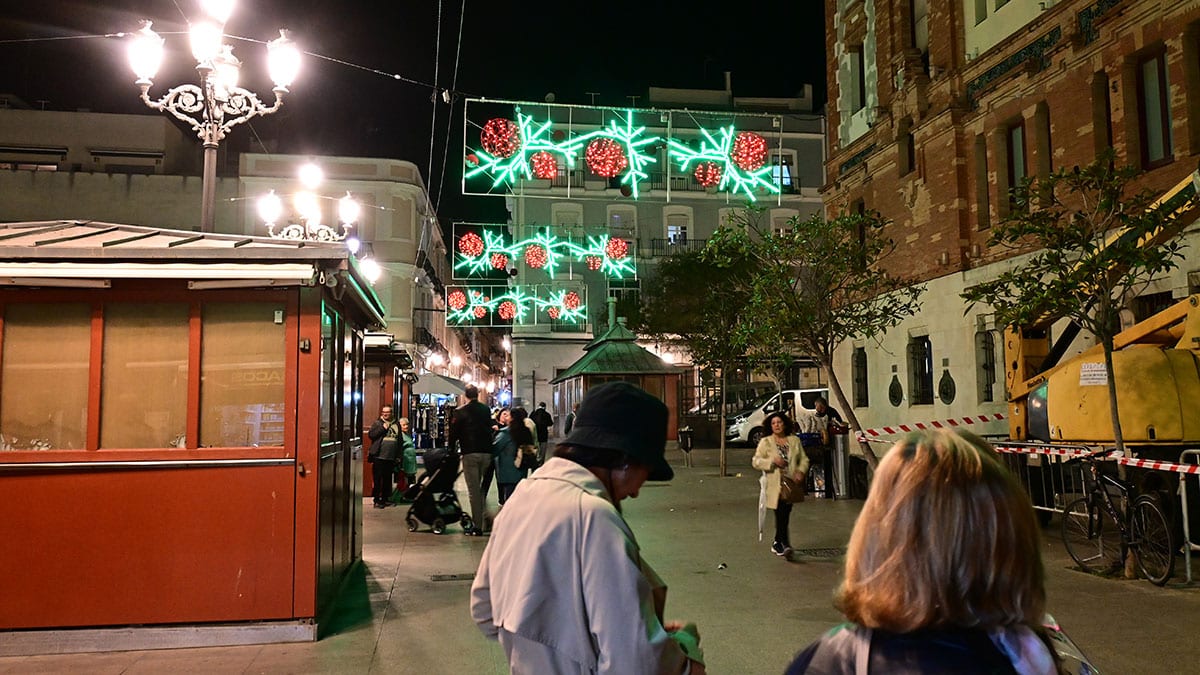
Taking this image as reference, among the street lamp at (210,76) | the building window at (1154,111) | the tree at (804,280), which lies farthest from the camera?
the tree at (804,280)

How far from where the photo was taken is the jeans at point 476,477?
38.3 feet

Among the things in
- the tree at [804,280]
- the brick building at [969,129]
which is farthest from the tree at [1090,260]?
the tree at [804,280]

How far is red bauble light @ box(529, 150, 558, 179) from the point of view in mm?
15055

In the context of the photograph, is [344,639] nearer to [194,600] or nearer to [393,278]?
[194,600]

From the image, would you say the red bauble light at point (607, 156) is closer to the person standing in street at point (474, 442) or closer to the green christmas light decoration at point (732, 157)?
the green christmas light decoration at point (732, 157)

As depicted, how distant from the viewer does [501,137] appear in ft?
48.3

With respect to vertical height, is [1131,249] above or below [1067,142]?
below

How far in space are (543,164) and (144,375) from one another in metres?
9.40

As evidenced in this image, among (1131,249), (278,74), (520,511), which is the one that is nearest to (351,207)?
(278,74)

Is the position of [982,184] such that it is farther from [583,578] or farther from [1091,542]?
[583,578]

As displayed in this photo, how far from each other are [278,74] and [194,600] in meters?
6.24

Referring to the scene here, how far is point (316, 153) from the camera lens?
4247 centimetres

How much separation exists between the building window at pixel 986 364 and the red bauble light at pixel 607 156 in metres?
8.51

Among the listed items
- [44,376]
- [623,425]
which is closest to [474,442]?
[44,376]
